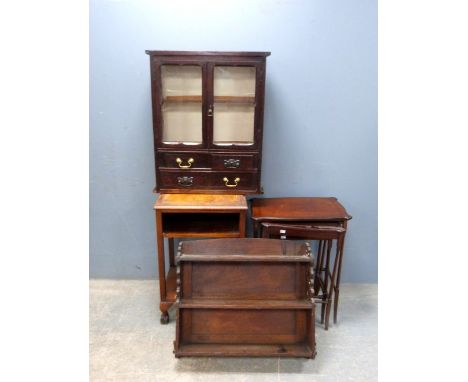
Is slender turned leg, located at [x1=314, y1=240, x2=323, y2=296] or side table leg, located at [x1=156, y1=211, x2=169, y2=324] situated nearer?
side table leg, located at [x1=156, y1=211, x2=169, y2=324]

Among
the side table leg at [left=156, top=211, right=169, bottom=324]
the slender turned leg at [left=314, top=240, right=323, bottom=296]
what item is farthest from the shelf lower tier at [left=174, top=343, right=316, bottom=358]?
the slender turned leg at [left=314, top=240, right=323, bottom=296]

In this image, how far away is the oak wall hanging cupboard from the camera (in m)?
2.43

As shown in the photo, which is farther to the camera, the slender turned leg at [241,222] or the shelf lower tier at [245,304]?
the slender turned leg at [241,222]

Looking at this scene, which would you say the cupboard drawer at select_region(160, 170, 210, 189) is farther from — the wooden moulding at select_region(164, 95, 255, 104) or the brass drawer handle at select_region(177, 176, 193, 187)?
the wooden moulding at select_region(164, 95, 255, 104)

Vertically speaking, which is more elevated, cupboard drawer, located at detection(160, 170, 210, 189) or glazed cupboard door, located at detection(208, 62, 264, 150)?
glazed cupboard door, located at detection(208, 62, 264, 150)

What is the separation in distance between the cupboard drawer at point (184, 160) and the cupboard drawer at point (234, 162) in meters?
A: 0.05

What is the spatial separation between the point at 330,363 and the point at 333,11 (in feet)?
6.66

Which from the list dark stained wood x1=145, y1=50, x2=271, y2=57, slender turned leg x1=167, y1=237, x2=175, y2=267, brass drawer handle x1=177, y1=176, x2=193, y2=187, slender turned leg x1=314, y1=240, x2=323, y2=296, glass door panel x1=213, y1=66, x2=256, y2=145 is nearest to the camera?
dark stained wood x1=145, y1=50, x2=271, y2=57

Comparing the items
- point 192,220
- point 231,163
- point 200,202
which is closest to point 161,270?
point 192,220

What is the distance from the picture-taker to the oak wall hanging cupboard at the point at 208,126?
2426 millimetres

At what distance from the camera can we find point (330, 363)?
→ 2264 millimetres

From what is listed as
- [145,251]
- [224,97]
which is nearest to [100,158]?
[145,251]

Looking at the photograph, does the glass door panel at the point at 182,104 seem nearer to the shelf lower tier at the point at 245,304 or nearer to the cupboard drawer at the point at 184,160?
the cupboard drawer at the point at 184,160

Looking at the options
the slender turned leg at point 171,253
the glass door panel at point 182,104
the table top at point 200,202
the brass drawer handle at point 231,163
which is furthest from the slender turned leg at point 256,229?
the slender turned leg at point 171,253
